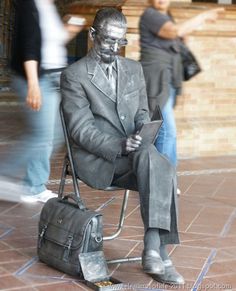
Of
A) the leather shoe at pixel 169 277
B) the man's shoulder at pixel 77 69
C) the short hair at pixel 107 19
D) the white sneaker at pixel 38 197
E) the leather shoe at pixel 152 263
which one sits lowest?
the white sneaker at pixel 38 197

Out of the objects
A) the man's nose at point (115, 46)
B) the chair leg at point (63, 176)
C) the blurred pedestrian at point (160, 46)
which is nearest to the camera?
the man's nose at point (115, 46)

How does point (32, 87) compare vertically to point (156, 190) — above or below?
above

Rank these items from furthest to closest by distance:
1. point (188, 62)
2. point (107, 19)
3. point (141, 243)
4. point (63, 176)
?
point (188, 62) < point (141, 243) < point (63, 176) < point (107, 19)

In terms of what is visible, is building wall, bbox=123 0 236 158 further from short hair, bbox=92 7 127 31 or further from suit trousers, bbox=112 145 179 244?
suit trousers, bbox=112 145 179 244

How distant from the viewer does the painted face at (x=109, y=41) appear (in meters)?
4.08

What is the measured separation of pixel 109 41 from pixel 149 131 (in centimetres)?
55

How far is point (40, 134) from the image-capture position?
18.0ft

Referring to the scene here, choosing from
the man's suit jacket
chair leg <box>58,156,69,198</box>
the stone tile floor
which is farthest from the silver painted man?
the stone tile floor

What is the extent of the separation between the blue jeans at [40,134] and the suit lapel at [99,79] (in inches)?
49.5

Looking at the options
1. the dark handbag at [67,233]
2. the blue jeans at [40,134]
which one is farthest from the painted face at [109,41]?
the blue jeans at [40,134]

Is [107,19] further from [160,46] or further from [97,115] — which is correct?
[160,46]

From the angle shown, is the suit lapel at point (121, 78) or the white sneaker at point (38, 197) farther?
the white sneaker at point (38, 197)

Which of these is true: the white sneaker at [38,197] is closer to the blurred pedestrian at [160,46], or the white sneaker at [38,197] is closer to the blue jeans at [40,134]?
the blue jeans at [40,134]

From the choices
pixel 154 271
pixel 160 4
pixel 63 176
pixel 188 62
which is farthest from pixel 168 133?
pixel 154 271
